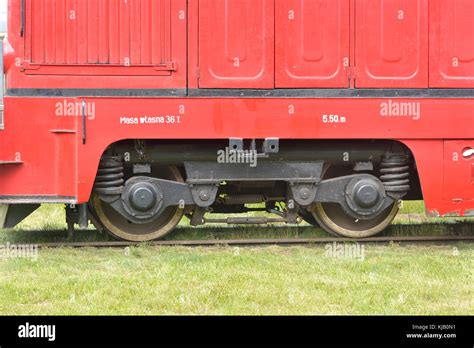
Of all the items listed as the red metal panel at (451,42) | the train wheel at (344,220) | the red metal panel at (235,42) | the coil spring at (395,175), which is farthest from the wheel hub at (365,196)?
the red metal panel at (235,42)

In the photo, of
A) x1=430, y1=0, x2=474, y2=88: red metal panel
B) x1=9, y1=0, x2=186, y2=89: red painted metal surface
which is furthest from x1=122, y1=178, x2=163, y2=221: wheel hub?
x1=430, y1=0, x2=474, y2=88: red metal panel

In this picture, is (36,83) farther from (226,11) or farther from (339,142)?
(339,142)

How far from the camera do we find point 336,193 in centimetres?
753

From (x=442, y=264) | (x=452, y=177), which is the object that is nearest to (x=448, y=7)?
(x=452, y=177)

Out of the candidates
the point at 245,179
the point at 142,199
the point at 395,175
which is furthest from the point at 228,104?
the point at 395,175

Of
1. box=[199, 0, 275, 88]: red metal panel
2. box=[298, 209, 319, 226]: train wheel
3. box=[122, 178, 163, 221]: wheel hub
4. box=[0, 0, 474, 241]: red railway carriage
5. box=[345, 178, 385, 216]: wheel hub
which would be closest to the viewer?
box=[0, 0, 474, 241]: red railway carriage

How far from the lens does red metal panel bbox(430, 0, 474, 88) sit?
7539mm

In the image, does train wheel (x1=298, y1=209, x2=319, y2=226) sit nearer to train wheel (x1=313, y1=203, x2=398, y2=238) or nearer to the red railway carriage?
train wheel (x1=313, y1=203, x2=398, y2=238)

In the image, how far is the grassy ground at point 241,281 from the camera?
196 inches

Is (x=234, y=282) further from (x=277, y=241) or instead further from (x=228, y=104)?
(x=228, y=104)

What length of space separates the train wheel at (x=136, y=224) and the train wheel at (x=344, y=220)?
1702mm

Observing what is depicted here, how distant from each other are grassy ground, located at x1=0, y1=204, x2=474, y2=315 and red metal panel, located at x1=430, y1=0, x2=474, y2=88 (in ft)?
6.45

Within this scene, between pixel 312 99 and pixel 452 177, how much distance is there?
1.83 m
